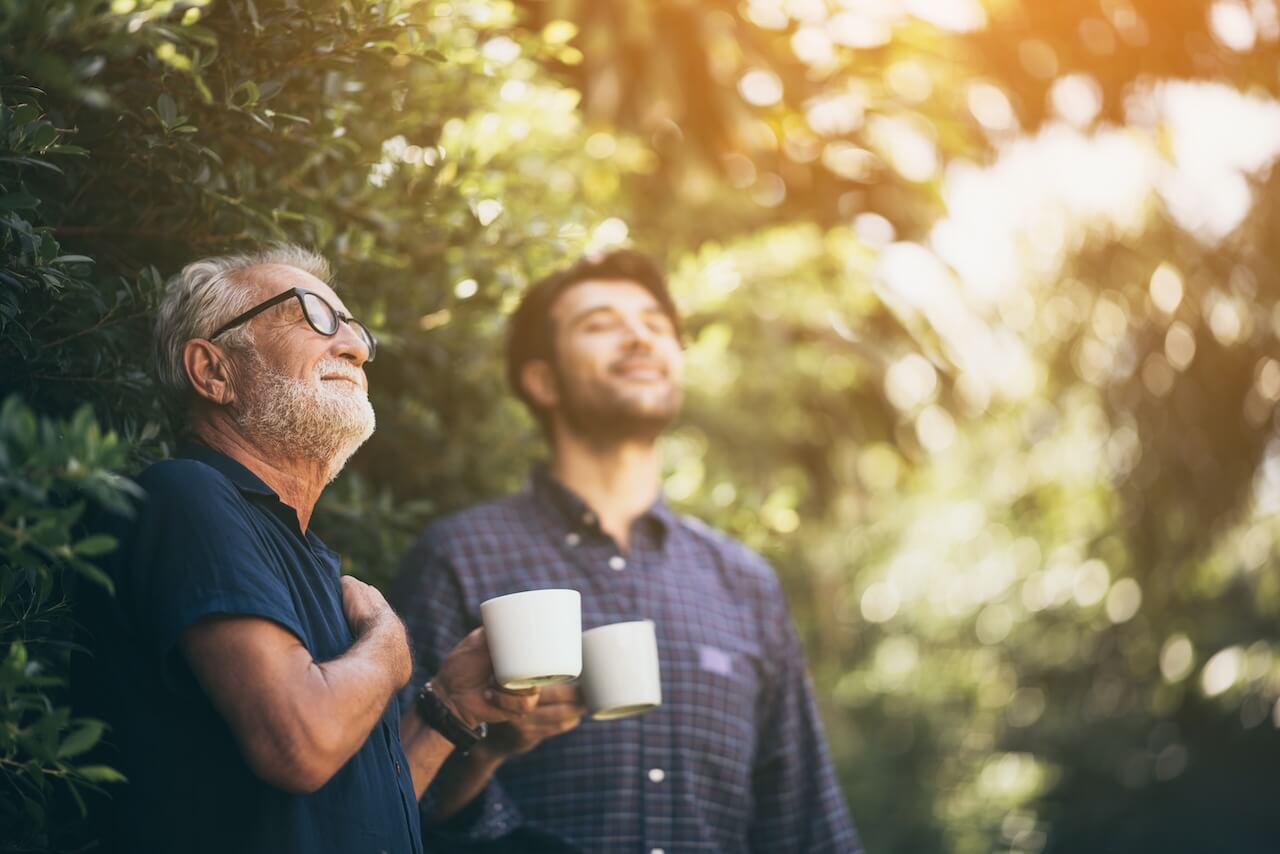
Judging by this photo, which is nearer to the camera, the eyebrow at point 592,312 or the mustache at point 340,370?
the mustache at point 340,370

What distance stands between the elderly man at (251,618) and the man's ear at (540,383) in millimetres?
1387

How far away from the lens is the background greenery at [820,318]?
2.26 metres

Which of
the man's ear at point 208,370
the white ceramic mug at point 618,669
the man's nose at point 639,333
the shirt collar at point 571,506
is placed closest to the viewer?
the man's ear at point 208,370

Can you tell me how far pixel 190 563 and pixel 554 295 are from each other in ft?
6.58

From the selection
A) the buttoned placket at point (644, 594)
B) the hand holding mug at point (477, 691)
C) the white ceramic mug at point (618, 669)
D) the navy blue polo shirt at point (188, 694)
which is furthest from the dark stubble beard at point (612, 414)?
the navy blue polo shirt at point (188, 694)

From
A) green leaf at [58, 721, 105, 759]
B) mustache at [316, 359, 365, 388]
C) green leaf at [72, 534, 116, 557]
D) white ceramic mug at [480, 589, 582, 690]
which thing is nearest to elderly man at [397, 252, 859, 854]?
white ceramic mug at [480, 589, 582, 690]

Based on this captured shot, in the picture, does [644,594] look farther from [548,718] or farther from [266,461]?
[266,461]

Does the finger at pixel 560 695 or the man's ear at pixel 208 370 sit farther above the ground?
the man's ear at pixel 208 370

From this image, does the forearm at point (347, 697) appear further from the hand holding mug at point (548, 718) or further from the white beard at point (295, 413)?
the hand holding mug at point (548, 718)

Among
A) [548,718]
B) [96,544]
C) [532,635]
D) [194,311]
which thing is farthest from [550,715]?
[96,544]

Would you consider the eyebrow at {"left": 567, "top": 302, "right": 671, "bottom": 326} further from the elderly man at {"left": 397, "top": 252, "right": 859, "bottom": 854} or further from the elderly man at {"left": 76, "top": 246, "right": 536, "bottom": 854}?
the elderly man at {"left": 76, "top": 246, "right": 536, "bottom": 854}

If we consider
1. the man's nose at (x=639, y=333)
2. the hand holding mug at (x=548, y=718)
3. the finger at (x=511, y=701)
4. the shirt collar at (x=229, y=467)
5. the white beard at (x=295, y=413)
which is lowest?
the hand holding mug at (x=548, y=718)

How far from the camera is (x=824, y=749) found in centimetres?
350

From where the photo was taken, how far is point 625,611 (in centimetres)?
328
